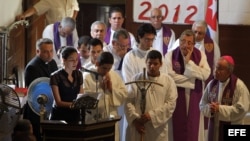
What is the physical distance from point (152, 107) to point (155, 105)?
0.04m

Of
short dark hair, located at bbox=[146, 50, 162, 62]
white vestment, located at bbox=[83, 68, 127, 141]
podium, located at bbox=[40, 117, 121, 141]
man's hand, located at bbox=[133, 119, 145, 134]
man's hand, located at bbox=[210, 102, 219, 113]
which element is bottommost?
man's hand, located at bbox=[133, 119, 145, 134]

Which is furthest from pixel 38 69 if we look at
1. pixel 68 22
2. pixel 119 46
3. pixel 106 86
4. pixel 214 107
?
pixel 214 107

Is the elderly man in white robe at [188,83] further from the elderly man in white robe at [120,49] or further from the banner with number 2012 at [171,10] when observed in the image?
the banner with number 2012 at [171,10]

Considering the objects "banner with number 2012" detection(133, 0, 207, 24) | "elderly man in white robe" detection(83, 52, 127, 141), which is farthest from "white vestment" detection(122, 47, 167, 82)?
"banner with number 2012" detection(133, 0, 207, 24)

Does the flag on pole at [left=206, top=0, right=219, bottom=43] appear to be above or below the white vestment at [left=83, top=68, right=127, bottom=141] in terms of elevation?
above

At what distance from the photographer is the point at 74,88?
683cm

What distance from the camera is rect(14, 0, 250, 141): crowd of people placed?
22.7ft

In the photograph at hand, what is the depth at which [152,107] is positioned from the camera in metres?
7.58

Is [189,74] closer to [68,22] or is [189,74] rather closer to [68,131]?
[68,22]

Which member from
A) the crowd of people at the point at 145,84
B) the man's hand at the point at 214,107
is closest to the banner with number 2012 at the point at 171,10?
the crowd of people at the point at 145,84

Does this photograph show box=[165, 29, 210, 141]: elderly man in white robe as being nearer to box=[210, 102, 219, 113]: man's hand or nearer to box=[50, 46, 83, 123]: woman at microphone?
box=[210, 102, 219, 113]: man's hand

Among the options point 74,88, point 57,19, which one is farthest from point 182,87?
point 57,19

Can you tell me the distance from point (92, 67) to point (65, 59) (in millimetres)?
675

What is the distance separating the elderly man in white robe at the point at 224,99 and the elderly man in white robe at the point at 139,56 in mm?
796
